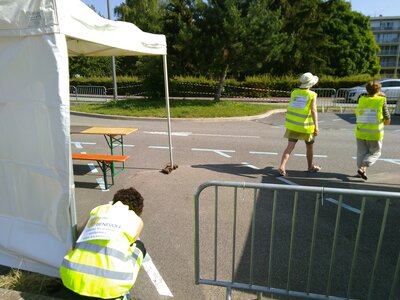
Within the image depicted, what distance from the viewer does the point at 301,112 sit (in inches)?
226

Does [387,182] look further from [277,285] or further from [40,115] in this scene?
[40,115]

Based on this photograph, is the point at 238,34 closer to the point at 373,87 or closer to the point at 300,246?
the point at 373,87

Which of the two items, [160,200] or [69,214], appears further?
[160,200]

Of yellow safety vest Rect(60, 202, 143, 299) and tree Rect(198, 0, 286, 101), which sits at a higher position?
tree Rect(198, 0, 286, 101)

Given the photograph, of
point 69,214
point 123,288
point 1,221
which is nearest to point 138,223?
point 123,288

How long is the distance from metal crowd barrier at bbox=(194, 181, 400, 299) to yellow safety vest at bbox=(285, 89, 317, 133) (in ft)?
4.43

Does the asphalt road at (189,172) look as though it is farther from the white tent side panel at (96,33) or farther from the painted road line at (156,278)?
the white tent side panel at (96,33)

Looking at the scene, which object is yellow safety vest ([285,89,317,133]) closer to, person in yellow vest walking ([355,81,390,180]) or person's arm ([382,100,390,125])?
person in yellow vest walking ([355,81,390,180])

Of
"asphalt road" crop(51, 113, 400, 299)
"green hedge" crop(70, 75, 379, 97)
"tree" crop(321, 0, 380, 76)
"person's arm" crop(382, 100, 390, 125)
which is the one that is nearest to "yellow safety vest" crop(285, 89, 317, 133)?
"asphalt road" crop(51, 113, 400, 299)

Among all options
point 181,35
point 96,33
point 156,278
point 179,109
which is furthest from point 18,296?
point 181,35

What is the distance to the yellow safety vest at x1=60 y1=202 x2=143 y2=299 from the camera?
231cm

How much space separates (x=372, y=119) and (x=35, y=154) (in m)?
5.04

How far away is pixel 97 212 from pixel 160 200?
2.39 m

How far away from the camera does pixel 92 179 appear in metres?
6.15
